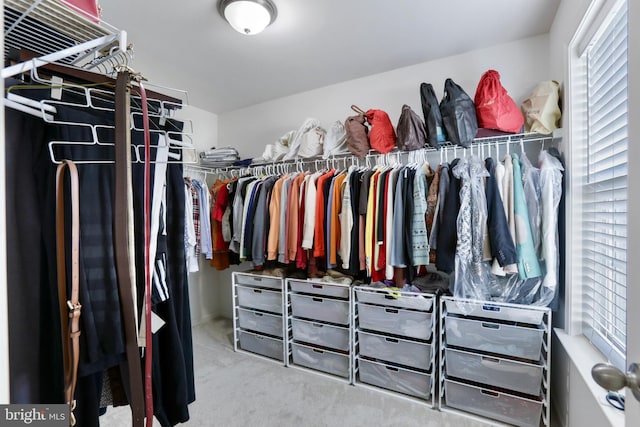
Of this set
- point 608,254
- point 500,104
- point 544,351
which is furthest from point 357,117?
point 544,351

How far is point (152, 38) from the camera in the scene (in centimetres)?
188

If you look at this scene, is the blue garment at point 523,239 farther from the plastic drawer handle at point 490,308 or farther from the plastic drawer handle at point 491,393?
the plastic drawer handle at point 491,393

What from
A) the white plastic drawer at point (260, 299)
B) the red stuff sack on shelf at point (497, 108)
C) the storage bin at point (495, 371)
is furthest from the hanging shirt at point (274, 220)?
the red stuff sack on shelf at point (497, 108)

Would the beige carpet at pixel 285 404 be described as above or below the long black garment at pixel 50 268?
below

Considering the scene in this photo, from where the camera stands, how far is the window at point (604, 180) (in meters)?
1.08

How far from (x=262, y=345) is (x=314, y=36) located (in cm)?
247

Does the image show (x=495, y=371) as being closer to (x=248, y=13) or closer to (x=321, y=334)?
(x=321, y=334)

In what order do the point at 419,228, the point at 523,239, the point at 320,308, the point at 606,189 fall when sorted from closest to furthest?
the point at 606,189, the point at 523,239, the point at 419,228, the point at 320,308

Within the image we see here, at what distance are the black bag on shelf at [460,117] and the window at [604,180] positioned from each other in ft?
1.59

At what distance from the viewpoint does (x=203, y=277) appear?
129 inches

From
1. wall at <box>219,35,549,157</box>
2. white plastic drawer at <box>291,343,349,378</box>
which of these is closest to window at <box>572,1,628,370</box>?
wall at <box>219,35,549,157</box>

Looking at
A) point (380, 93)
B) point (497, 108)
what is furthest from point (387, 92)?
point (497, 108)

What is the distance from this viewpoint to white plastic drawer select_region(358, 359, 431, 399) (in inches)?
72.6

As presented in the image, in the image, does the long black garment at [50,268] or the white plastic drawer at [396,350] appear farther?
the white plastic drawer at [396,350]
